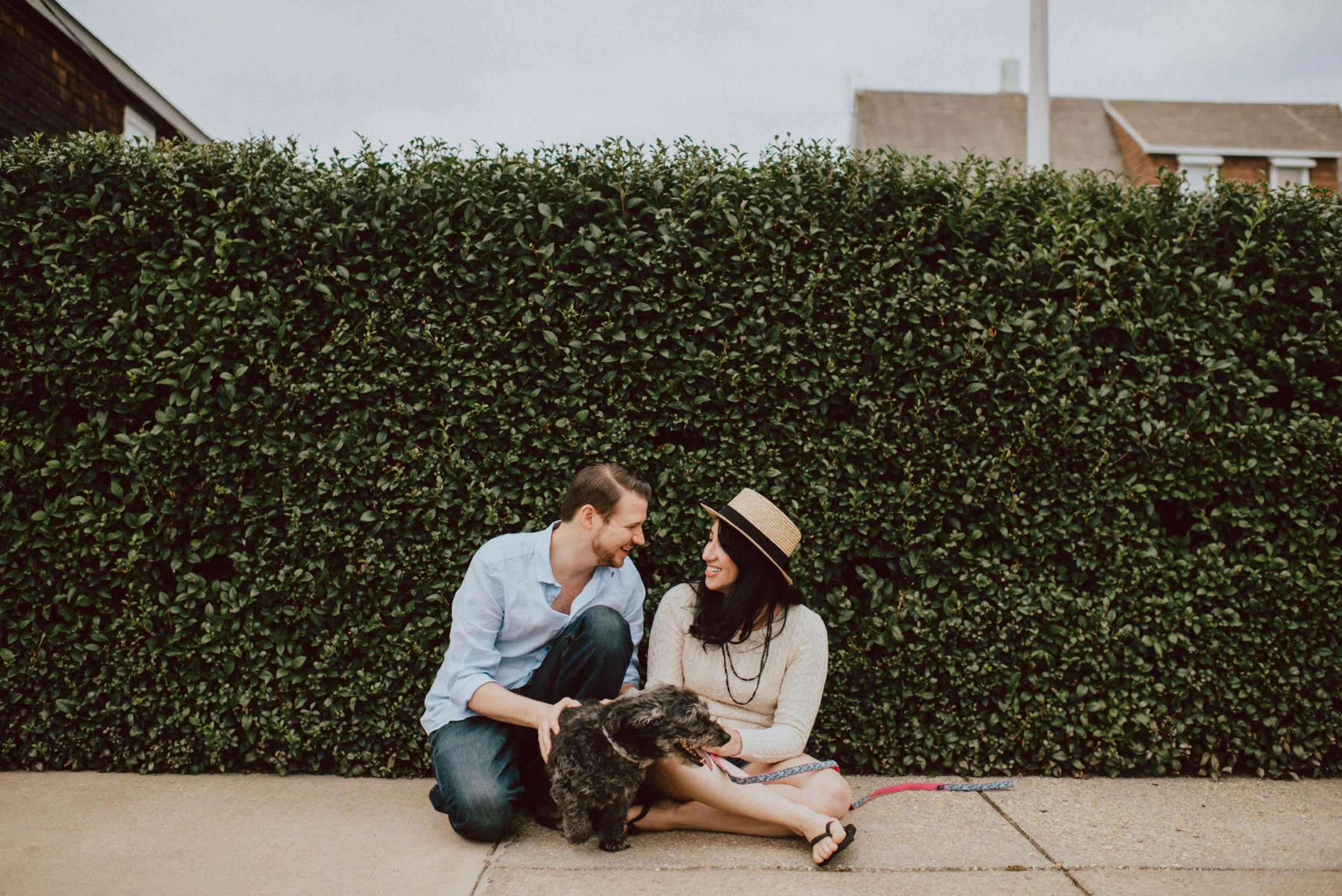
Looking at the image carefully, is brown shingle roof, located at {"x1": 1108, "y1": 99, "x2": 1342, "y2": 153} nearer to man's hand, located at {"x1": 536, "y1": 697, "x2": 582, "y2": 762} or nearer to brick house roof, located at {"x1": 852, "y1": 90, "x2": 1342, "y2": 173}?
brick house roof, located at {"x1": 852, "y1": 90, "x2": 1342, "y2": 173}

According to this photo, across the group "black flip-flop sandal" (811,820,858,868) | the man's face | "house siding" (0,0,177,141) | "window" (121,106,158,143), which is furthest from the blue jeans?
"window" (121,106,158,143)

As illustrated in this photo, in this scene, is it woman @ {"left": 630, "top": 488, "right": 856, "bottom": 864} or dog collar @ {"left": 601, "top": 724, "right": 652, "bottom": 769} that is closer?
dog collar @ {"left": 601, "top": 724, "right": 652, "bottom": 769}

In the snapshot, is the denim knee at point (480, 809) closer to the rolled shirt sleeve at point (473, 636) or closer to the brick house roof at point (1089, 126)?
the rolled shirt sleeve at point (473, 636)

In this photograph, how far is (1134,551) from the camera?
4.15m

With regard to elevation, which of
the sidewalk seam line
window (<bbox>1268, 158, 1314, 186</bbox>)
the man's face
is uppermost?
window (<bbox>1268, 158, 1314, 186</bbox>)

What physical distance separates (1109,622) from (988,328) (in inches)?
62.1

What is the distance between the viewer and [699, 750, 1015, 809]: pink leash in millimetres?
3379

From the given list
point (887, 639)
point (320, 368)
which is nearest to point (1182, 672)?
point (887, 639)

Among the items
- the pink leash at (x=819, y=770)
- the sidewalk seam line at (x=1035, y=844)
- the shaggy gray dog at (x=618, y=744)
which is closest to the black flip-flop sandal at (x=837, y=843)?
the pink leash at (x=819, y=770)

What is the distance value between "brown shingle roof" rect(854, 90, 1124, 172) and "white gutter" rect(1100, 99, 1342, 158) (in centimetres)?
140

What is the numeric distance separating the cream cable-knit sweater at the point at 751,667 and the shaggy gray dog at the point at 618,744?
1.44 feet

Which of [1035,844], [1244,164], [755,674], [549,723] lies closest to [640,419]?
[755,674]

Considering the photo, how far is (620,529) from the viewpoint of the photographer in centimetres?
360

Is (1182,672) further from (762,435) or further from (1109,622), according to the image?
(762,435)
